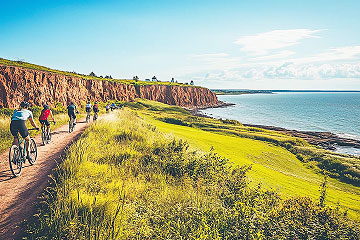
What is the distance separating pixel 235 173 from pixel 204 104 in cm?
14021

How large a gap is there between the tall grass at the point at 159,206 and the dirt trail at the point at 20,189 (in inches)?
15.6

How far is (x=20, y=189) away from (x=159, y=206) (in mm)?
4820

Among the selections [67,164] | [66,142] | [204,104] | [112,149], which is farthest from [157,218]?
[204,104]

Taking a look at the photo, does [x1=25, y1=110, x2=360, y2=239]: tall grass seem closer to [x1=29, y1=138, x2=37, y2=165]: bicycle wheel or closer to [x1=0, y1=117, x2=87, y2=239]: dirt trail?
[x1=0, y1=117, x2=87, y2=239]: dirt trail

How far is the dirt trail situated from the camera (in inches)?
200

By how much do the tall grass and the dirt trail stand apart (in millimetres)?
397

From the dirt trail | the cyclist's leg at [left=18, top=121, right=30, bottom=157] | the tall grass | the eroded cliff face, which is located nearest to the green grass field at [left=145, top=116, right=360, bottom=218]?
the tall grass

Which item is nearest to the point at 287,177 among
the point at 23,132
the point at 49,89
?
the point at 23,132

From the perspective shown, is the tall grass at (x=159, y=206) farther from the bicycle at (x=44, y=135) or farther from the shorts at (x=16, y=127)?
the bicycle at (x=44, y=135)

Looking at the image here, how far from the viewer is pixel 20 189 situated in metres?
6.81

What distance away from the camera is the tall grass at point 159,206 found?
489 centimetres

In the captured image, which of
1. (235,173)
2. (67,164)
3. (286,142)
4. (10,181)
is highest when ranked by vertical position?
(67,164)

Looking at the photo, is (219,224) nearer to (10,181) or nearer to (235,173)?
(235,173)

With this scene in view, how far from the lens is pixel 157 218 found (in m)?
5.63
